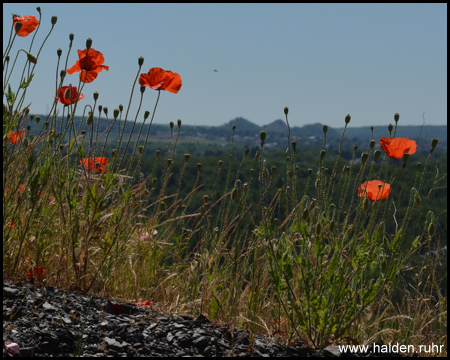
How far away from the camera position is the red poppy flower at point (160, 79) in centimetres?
288

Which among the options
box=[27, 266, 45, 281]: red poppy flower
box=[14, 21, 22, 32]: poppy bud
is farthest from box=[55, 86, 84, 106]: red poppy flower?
box=[27, 266, 45, 281]: red poppy flower

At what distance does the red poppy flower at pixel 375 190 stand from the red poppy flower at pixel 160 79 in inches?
46.4

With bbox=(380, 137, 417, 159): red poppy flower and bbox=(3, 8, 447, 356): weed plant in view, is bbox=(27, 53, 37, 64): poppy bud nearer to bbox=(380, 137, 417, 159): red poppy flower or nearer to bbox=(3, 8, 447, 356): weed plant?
bbox=(3, 8, 447, 356): weed plant

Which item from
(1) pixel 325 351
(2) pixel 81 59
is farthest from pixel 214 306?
(2) pixel 81 59

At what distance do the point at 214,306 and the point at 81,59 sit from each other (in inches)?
59.6

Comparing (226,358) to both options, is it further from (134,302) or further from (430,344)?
(430,344)

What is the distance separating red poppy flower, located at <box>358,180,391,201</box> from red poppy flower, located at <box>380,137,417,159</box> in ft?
0.50

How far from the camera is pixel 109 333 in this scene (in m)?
2.22

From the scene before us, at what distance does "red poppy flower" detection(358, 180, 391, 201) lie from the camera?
246cm

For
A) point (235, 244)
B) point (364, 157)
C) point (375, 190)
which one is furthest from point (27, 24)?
point (375, 190)

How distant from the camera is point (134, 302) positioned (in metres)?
2.78

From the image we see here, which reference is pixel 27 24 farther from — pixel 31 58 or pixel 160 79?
pixel 160 79

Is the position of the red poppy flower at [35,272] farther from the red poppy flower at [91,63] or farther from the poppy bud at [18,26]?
the poppy bud at [18,26]

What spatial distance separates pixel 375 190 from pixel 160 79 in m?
1.31
